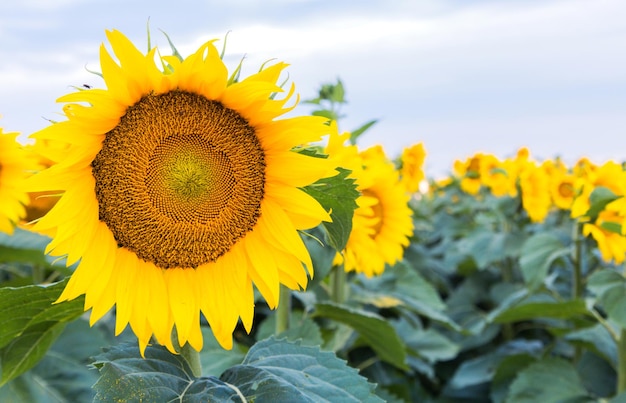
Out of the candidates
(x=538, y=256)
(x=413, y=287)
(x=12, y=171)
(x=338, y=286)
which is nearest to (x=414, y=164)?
(x=413, y=287)

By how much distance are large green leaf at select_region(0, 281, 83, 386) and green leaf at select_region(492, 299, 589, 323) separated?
179 centimetres

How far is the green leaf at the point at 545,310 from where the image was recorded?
265 centimetres

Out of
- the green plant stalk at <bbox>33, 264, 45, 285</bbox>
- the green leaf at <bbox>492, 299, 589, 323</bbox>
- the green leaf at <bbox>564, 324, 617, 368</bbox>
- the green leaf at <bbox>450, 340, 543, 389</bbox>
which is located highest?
the green leaf at <bbox>492, 299, 589, 323</bbox>

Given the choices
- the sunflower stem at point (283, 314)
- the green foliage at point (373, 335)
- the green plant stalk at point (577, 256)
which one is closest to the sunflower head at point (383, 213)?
the green foliage at point (373, 335)

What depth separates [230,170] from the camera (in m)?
1.27

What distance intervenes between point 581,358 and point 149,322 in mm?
2327

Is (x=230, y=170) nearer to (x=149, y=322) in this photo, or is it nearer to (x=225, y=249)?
(x=225, y=249)

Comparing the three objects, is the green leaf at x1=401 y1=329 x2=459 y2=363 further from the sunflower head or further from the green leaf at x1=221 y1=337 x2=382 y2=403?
the green leaf at x1=221 y1=337 x2=382 y2=403

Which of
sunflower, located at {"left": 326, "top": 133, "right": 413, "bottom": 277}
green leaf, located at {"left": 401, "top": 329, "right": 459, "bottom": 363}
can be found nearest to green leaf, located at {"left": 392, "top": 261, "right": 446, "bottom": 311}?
green leaf, located at {"left": 401, "top": 329, "right": 459, "bottom": 363}

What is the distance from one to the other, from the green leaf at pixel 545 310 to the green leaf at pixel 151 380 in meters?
1.72

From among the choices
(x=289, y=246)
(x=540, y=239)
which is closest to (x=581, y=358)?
(x=540, y=239)

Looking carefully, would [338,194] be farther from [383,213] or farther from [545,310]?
[545,310]

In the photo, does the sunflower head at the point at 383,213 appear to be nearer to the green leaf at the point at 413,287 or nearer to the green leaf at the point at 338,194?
the green leaf at the point at 413,287

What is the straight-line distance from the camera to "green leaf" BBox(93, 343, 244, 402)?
1.16m
